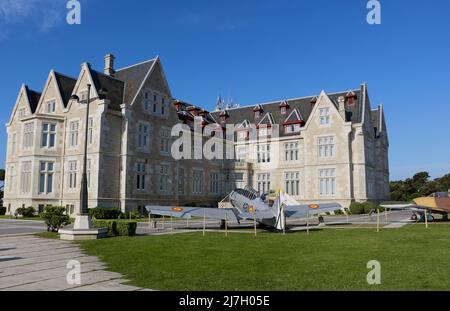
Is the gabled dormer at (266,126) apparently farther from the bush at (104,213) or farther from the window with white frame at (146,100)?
the bush at (104,213)

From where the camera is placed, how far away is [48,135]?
38781mm

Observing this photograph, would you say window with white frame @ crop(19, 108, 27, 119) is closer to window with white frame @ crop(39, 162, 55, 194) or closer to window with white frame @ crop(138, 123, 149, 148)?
window with white frame @ crop(39, 162, 55, 194)

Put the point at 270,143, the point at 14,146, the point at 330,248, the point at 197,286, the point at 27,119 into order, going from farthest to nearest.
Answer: the point at 270,143, the point at 14,146, the point at 27,119, the point at 330,248, the point at 197,286

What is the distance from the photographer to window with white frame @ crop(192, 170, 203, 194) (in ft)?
153

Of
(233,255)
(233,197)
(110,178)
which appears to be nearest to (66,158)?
(110,178)

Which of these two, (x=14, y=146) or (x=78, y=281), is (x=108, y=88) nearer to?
(x=14, y=146)

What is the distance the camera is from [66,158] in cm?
3831

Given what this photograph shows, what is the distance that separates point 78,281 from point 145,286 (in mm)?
1818

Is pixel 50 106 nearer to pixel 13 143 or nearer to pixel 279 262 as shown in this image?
pixel 13 143

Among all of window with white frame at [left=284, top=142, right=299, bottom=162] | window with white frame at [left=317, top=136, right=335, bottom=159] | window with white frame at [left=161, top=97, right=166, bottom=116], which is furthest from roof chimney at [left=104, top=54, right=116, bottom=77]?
window with white frame at [left=317, top=136, right=335, bottom=159]

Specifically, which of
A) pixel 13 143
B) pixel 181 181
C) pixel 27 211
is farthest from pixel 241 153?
pixel 13 143

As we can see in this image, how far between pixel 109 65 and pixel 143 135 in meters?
11.5

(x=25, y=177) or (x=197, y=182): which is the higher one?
(x=25, y=177)

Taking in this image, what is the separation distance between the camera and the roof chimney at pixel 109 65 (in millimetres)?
44759
